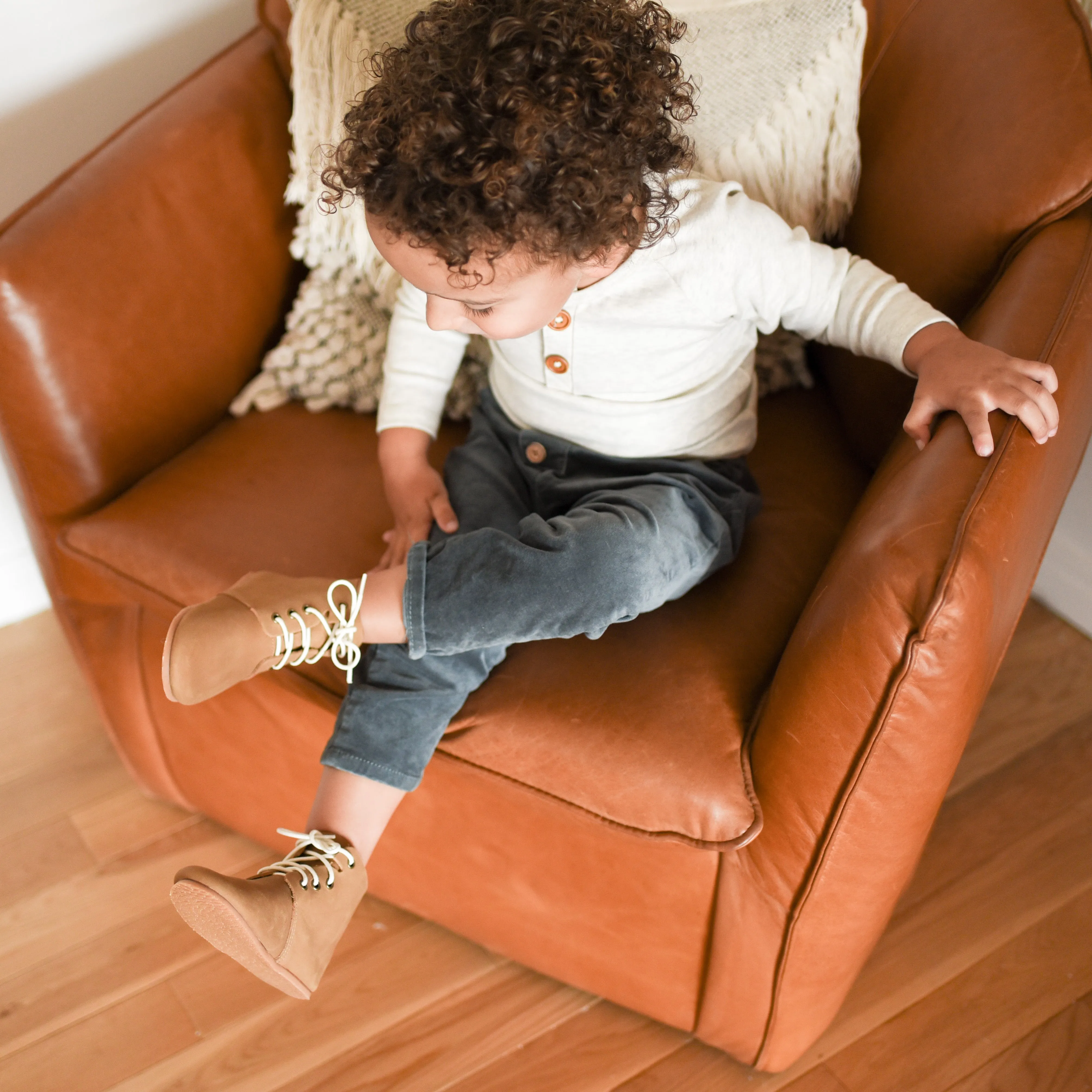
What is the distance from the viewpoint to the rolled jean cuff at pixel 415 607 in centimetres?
85

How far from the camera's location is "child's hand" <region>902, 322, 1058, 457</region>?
75 centimetres

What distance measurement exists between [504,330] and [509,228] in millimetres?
119

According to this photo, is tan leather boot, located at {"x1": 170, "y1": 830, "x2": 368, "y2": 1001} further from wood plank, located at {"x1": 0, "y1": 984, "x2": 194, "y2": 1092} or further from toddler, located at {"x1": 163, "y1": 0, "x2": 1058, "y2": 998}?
wood plank, located at {"x1": 0, "y1": 984, "x2": 194, "y2": 1092}

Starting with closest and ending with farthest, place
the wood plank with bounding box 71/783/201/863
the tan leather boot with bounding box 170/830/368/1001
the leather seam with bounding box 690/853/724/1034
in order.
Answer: the tan leather boot with bounding box 170/830/368/1001
the leather seam with bounding box 690/853/724/1034
the wood plank with bounding box 71/783/201/863

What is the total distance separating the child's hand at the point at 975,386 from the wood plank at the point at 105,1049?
94 centimetres

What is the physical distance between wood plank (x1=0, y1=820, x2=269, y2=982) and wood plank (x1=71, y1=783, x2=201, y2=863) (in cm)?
1

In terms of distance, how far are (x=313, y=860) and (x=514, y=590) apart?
289 mm

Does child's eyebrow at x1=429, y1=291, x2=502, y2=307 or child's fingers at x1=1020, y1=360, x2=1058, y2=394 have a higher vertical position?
child's eyebrow at x1=429, y1=291, x2=502, y2=307

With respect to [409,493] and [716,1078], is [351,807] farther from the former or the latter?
[716,1078]

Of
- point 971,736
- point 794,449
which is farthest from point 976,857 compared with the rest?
point 794,449

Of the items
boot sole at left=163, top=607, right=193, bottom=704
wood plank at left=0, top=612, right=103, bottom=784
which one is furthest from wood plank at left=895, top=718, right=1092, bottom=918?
wood plank at left=0, top=612, right=103, bottom=784

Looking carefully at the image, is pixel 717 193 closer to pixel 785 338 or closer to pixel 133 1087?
pixel 785 338

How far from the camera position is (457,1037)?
1044mm

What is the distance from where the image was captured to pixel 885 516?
752 mm
